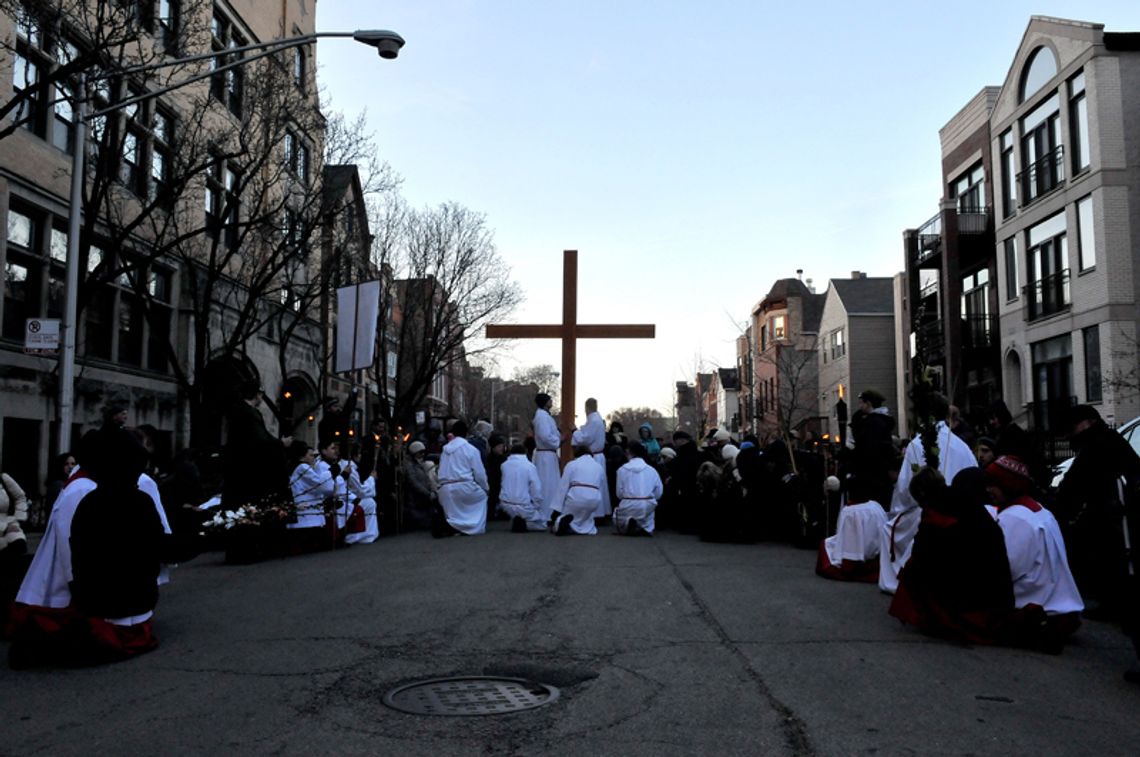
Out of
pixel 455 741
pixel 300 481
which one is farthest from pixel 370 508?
pixel 455 741

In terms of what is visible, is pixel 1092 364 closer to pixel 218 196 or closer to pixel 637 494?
pixel 637 494

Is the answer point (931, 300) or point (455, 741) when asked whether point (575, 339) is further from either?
point (931, 300)

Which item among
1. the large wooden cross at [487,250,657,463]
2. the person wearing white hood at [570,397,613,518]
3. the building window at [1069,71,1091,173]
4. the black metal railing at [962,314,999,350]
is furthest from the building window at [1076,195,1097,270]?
the person wearing white hood at [570,397,613,518]

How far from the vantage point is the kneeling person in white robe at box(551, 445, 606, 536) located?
15.6 metres

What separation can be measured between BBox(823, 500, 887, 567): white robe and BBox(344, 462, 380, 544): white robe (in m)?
7.12

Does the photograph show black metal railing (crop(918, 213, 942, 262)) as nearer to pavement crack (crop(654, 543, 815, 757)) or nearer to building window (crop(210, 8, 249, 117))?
building window (crop(210, 8, 249, 117))

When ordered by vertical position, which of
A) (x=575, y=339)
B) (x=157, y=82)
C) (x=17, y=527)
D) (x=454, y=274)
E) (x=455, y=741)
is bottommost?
(x=455, y=741)

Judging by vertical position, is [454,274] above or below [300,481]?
above

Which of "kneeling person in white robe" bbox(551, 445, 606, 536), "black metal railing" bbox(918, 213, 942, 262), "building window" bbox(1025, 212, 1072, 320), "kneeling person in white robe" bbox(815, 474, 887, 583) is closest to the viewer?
"kneeling person in white robe" bbox(815, 474, 887, 583)

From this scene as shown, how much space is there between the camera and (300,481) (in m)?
13.9

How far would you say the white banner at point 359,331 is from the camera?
633 inches

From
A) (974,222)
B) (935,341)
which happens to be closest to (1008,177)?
(974,222)

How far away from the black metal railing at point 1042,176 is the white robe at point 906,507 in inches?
785

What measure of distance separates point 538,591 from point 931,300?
30486 millimetres
